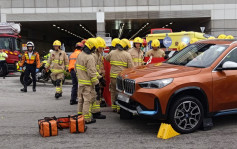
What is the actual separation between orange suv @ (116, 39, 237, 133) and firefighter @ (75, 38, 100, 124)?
737 mm

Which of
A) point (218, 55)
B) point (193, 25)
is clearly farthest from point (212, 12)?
point (218, 55)

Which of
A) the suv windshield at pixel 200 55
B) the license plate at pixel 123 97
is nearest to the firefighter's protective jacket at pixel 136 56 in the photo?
the suv windshield at pixel 200 55

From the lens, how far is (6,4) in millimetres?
35125

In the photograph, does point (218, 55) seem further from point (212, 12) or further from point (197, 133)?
point (212, 12)

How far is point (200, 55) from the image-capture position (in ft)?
20.2

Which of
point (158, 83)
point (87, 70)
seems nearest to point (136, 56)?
point (87, 70)

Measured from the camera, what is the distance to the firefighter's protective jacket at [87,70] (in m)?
6.25

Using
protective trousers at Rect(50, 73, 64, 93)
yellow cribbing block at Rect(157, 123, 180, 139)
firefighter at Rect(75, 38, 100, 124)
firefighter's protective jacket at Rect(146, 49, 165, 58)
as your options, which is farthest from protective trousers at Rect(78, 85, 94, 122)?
firefighter's protective jacket at Rect(146, 49, 165, 58)

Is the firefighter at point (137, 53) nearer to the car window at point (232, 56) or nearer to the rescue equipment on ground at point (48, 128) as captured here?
the car window at point (232, 56)

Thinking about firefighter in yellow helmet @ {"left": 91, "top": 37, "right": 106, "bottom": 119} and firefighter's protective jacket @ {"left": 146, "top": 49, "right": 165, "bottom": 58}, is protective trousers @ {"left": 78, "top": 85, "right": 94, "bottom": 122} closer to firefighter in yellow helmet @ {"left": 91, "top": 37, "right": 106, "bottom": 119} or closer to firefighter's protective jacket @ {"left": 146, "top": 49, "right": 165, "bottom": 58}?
firefighter in yellow helmet @ {"left": 91, "top": 37, "right": 106, "bottom": 119}

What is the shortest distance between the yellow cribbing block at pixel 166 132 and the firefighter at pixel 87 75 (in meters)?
1.68

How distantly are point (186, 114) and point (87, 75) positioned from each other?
222 cm

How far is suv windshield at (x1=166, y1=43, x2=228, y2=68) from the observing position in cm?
590

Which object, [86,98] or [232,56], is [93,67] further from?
[232,56]
